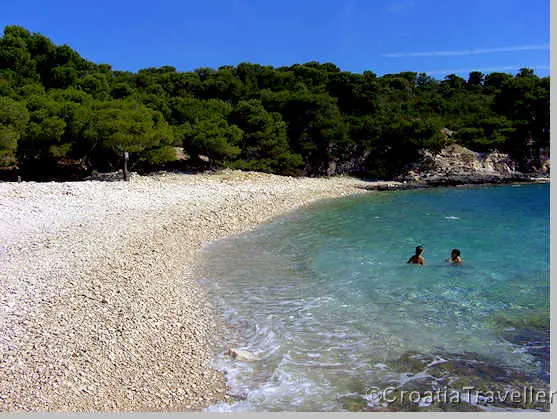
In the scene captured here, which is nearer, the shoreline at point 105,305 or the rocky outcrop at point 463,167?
the shoreline at point 105,305

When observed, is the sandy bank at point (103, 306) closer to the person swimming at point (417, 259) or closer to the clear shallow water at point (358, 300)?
the clear shallow water at point (358, 300)

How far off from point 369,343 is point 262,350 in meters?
1.78

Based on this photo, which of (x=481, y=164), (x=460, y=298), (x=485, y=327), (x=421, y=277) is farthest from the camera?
(x=481, y=164)

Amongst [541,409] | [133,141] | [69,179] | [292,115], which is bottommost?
[541,409]

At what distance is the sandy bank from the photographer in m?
5.39

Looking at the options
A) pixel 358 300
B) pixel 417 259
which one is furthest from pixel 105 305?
pixel 417 259

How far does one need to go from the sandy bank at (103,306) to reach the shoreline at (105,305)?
0.06ft

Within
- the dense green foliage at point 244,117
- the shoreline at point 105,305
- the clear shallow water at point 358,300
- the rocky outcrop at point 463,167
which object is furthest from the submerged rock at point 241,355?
the rocky outcrop at point 463,167

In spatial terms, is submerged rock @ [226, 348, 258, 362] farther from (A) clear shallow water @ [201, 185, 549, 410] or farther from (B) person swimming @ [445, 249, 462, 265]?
(B) person swimming @ [445, 249, 462, 265]

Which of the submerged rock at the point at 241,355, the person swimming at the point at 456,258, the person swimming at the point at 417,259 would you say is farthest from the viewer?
the person swimming at the point at 456,258

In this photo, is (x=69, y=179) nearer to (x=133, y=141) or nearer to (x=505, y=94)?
(x=133, y=141)

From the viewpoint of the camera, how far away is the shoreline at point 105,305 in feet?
17.7

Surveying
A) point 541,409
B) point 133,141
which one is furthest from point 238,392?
point 133,141

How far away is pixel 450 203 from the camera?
26.6 m
